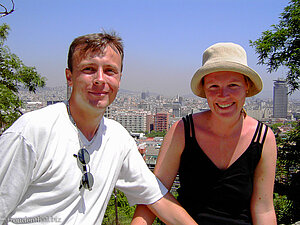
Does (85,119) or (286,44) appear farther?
(286,44)

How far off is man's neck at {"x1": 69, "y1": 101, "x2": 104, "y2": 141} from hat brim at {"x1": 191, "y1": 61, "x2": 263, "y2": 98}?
0.46 meters

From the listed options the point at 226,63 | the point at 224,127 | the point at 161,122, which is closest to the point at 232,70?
the point at 226,63

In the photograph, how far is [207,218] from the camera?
1.17 m

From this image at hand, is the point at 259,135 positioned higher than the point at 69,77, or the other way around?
the point at 69,77

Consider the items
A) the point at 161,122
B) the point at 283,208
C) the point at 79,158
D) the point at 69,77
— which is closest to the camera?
the point at 79,158

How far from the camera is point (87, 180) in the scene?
935 millimetres

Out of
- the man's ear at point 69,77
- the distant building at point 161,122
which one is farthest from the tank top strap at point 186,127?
the distant building at point 161,122

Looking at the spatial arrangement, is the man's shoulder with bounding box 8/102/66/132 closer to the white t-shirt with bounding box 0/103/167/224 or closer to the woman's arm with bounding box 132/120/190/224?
the white t-shirt with bounding box 0/103/167/224

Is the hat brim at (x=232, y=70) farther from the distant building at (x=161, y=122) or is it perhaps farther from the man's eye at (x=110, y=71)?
the distant building at (x=161, y=122)

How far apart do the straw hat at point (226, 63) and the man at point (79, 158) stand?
1.17 feet

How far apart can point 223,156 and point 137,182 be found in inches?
15.5

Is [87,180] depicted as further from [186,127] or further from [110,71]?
[186,127]

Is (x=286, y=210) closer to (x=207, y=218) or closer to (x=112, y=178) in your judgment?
(x=207, y=218)

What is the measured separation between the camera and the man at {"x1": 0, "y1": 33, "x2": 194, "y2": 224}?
81cm
